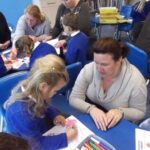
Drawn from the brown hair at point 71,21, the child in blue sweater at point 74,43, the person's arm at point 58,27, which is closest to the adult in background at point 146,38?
the child in blue sweater at point 74,43

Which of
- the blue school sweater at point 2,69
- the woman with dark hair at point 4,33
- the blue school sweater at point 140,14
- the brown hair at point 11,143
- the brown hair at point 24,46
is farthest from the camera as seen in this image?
the blue school sweater at point 140,14

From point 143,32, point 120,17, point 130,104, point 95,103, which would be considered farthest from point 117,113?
point 120,17

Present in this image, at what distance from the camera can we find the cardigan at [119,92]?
1862 mm

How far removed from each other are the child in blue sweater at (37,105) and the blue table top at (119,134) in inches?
5.3

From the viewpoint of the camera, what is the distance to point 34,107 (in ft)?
4.98

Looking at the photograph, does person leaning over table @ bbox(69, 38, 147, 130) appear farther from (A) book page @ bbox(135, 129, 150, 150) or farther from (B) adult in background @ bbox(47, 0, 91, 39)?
(B) adult in background @ bbox(47, 0, 91, 39)

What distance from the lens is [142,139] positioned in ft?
4.83

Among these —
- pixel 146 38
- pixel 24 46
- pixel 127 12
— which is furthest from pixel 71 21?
pixel 127 12

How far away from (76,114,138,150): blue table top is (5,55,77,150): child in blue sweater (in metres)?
0.14

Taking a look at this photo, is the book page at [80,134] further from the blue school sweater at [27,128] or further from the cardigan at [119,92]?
the cardigan at [119,92]

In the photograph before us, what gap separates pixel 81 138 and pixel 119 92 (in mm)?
554

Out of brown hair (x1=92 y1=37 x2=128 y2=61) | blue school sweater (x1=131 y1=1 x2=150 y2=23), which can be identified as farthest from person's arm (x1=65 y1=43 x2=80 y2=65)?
blue school sweater (x1=131 y1=1 x2=150 y2=23)

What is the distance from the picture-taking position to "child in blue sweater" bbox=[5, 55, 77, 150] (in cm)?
147

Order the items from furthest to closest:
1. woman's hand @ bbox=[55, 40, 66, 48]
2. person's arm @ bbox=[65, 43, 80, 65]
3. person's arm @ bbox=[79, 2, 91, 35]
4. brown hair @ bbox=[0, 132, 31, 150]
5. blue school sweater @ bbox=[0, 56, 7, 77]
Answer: person's arm @ bbox=[79, 2, 91, 35] → woman's hand @ bbox=[55, 40, 66, 48] → person's arm @ bbox=[65, 43, 80, 65] → blue school sweater @ bbox=[0, 56, 7, 77] → brown hair @ bbox=[0, 132, 31, 150]
